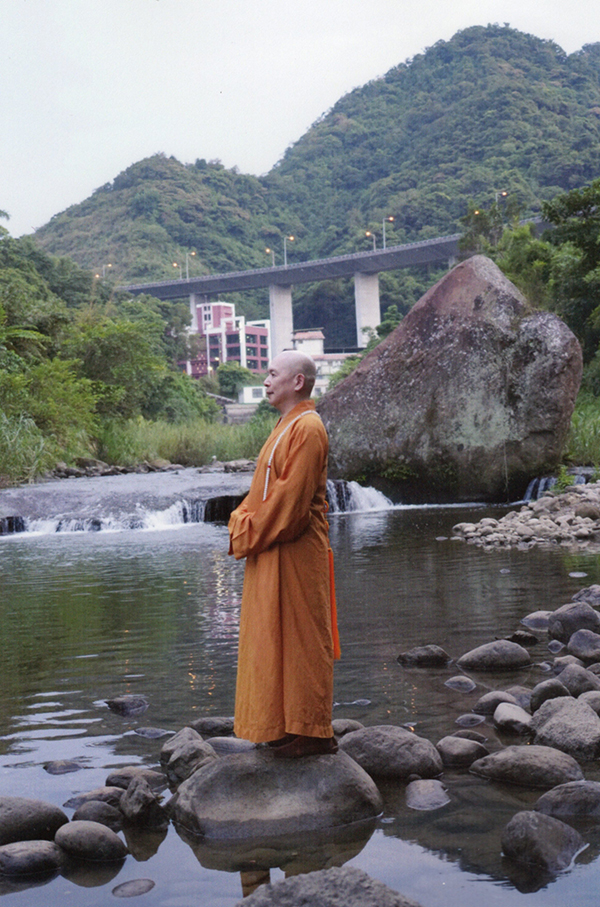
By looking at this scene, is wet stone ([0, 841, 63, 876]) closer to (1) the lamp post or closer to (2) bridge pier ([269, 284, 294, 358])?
(2) bridge pier ([269, 284, 294, 358])

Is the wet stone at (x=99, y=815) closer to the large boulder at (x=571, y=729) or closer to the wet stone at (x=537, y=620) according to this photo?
the large boulder at (x=571, y=729)

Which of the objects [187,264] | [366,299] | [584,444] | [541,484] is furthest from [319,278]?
[541,484]

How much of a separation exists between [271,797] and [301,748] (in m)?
0.22

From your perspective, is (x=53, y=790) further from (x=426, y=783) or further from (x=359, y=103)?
(x=359, y=103)

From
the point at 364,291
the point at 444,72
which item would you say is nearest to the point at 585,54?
the point at 444,72

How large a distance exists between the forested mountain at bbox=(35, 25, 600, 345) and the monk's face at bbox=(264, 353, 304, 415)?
6175cm

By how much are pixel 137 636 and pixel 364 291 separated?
6234 cm

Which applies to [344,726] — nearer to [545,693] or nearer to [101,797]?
[545,693]

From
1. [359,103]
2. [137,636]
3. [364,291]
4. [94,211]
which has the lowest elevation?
[137,636]

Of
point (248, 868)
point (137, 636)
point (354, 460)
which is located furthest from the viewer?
point (354, 460)

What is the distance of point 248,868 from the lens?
340 centimetres

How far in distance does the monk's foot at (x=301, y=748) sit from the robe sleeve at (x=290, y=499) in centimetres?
78

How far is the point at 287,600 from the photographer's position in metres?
3.78

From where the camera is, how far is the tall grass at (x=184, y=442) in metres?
27.8
